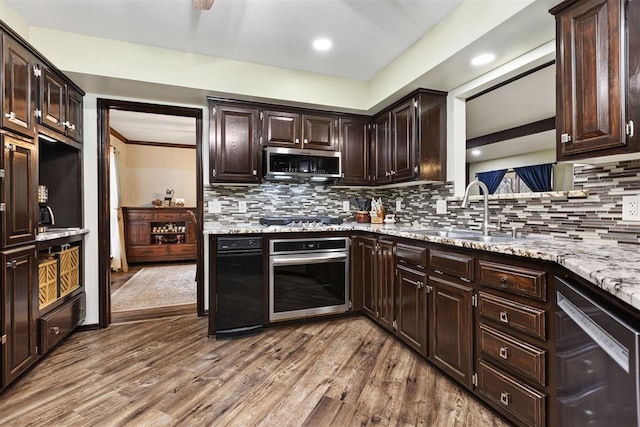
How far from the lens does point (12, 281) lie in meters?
1.89

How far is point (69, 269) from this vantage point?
2670 mm

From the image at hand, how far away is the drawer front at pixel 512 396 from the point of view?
1419 mm

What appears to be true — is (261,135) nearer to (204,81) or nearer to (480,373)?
(204,81)

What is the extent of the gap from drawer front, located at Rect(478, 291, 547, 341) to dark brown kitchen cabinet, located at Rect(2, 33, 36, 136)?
288 centimetres

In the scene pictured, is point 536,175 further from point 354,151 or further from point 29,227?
point 29,227

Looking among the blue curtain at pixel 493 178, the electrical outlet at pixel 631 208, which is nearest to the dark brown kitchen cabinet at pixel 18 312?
the electrical outlet at pixel 631 208

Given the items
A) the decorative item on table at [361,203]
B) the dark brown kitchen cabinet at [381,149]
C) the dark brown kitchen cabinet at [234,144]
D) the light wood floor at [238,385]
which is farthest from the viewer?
the decorative item on table at [361,203]

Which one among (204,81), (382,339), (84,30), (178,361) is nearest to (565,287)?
(382,339)

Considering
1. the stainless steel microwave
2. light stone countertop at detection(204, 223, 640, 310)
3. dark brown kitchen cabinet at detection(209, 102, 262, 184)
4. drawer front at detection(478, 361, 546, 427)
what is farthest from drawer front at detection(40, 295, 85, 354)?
drawer front at detection(478, 361, 546, 427)

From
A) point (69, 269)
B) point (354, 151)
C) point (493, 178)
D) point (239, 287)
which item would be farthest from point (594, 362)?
point (493, 178)

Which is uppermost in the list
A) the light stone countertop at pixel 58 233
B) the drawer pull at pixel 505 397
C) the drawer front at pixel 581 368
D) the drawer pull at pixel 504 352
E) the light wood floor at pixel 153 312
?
the light stone countertop at pixel 58 233

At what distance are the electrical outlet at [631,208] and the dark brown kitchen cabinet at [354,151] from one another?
87.9 inches

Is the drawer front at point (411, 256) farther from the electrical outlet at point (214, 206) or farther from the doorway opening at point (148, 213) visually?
the doorway opening at point (148, 213)

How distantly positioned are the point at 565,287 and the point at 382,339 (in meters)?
1.64
